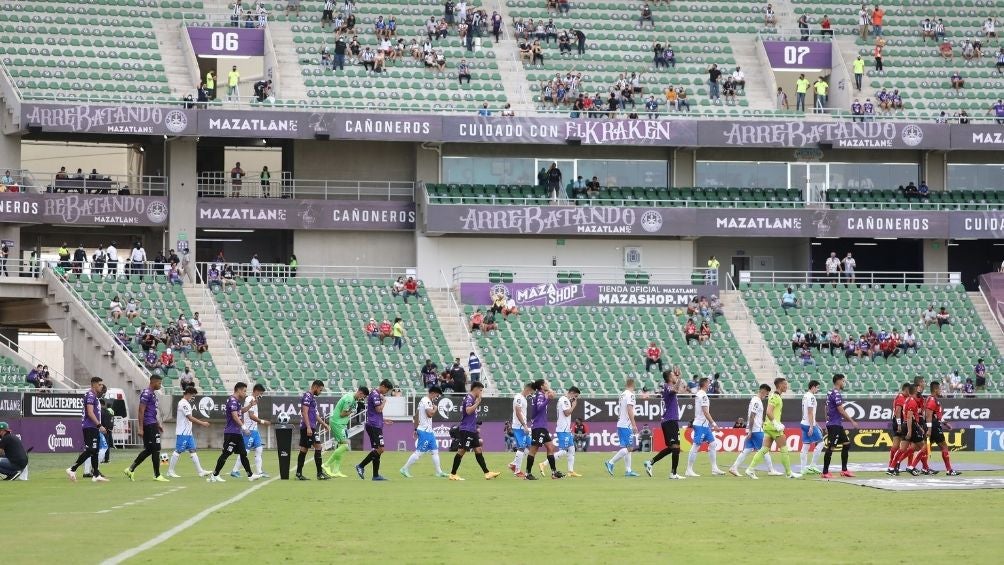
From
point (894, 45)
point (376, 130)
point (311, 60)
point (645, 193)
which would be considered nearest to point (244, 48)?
point (311, 60)

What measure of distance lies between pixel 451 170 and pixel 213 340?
41.9ft

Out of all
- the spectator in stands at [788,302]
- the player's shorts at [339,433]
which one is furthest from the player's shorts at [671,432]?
the spectator in stands at [788,302]

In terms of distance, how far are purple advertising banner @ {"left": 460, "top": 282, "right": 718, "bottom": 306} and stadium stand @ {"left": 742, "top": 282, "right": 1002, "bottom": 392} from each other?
4178mm

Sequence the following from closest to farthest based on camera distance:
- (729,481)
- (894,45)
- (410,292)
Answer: (729,481)
(410,292)
(894,45)

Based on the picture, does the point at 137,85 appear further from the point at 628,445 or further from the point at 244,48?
the point at 628,445

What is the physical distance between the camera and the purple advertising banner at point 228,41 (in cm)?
5975

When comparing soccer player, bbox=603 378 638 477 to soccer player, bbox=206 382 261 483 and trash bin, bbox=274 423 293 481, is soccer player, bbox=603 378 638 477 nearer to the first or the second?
trash bin, bbox=274 423 293 481

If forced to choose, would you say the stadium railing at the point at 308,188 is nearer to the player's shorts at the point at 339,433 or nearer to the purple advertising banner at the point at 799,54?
the purple advertising banner at the point at 799,54

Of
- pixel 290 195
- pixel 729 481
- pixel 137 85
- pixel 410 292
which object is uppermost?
pixel 137 85

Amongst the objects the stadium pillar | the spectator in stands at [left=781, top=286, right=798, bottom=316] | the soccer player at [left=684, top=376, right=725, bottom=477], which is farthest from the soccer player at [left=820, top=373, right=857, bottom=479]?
the stadium pillar

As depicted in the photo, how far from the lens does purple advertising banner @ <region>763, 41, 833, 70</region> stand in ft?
208

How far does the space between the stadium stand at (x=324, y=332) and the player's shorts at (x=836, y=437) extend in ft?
69.5

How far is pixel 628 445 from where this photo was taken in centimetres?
3106

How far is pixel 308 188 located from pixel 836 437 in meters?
33.2
